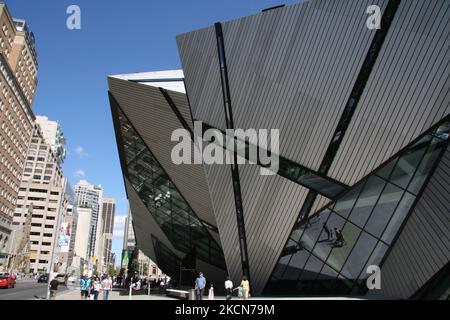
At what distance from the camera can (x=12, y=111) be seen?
80000 mm

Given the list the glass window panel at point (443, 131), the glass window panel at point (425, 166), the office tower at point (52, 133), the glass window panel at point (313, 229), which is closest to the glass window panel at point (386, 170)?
the glass window panel at point (425, 166)

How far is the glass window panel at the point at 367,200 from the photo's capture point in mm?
18797

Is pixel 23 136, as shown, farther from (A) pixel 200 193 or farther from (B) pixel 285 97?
(B) pixel 285 97

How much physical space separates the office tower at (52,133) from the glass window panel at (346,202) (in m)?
172

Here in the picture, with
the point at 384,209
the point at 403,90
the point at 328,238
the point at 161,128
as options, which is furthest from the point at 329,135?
the point at 161,128

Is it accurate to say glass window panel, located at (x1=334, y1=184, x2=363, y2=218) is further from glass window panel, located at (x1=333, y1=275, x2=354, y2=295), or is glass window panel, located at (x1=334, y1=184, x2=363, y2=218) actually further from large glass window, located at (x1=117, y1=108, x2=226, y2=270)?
large glass window, located at (x1=117, y1=108, x2=226, y2=270)

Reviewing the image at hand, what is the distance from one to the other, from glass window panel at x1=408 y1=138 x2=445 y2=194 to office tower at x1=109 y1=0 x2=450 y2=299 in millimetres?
45

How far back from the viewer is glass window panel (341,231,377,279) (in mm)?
19156

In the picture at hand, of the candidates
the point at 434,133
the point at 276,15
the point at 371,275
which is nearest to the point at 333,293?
the point at 371,275

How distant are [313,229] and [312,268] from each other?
2138mm

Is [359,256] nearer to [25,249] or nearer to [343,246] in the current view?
[343,246]

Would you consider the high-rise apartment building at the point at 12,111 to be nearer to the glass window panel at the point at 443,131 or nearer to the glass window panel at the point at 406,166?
the glass window panel at the point at 406,166
